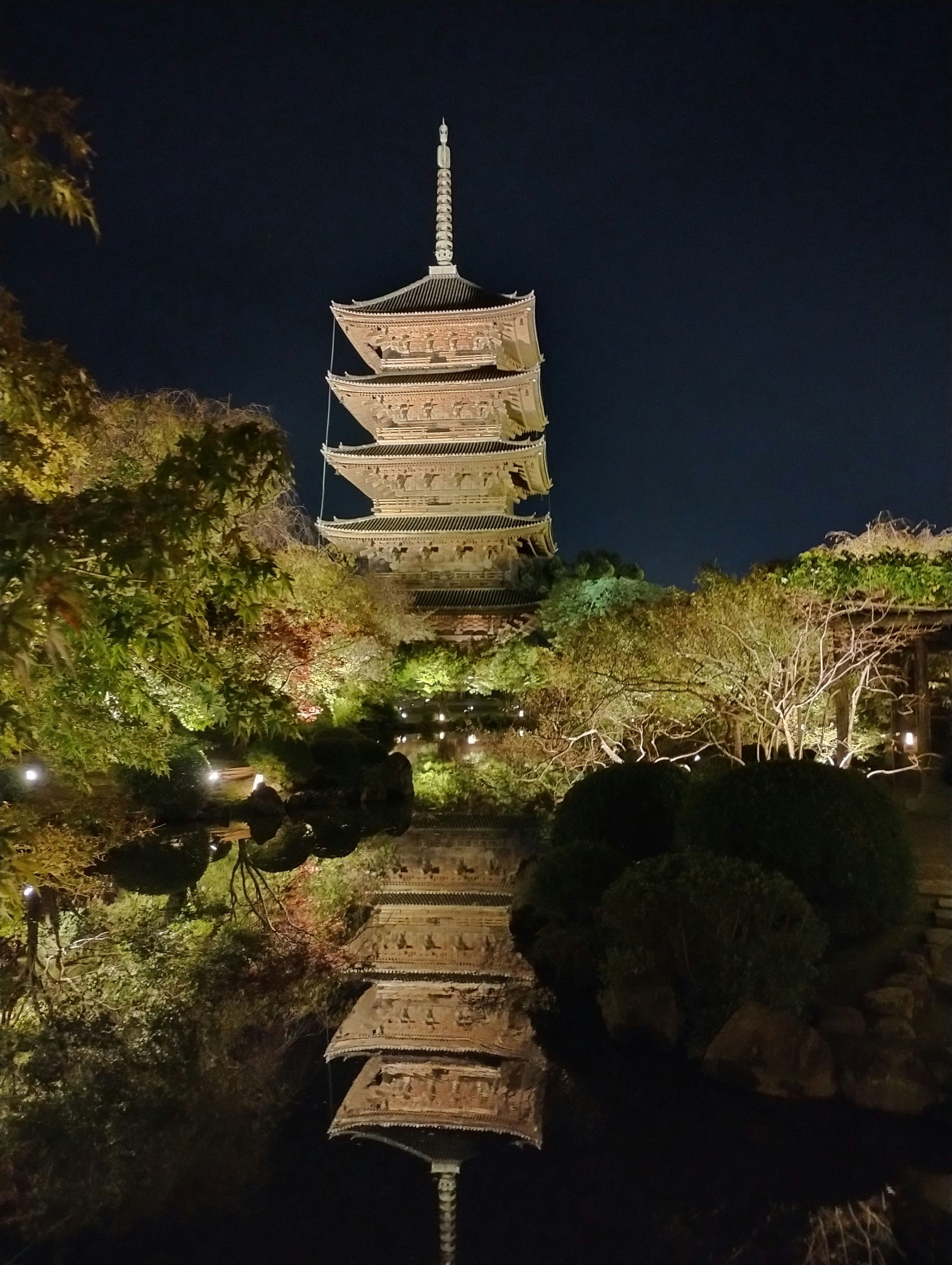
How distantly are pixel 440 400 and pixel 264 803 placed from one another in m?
17.0

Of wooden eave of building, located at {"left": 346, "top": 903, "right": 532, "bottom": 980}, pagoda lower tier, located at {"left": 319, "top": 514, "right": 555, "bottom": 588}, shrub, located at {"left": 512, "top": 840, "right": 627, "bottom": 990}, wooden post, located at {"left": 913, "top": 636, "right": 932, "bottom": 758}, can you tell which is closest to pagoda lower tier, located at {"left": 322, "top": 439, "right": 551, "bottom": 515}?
pagoda lower tier, located at {"left": 319, "top": 514, "right": 555, "bottom": 588}

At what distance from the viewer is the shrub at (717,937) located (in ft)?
Answer: 16.5

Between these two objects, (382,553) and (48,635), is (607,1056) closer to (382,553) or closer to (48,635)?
(48,635)

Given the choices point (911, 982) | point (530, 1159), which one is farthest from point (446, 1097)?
point (911, 982)

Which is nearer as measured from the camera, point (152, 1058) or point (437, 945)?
point (152, 1058)

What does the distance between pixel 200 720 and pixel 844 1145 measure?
11816 mm

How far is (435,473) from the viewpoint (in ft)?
90.0

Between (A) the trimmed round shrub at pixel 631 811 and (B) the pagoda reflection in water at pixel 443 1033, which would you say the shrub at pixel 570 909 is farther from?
(A) the trimmed round shrub at pixel 631 811

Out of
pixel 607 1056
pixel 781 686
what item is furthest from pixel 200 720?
pixel 607 1056

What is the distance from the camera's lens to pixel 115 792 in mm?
11273

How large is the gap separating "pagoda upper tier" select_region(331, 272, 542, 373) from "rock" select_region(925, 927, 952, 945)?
77.6 feet

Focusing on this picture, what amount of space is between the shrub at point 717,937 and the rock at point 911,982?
469mm

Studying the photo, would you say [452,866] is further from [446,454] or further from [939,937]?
[446,454]

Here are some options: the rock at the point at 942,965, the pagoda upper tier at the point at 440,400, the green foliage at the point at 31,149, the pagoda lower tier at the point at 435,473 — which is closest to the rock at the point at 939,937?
the rock at the point at 942,965
